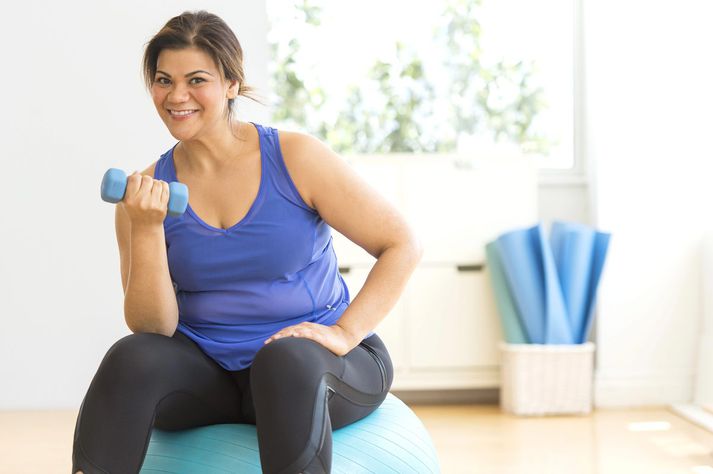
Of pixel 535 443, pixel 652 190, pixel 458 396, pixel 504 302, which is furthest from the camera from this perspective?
pixel 458 396

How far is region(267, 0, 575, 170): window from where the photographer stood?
12.1 feet

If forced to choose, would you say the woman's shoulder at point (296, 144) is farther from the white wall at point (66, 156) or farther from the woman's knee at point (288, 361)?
the white wall at point (66, 156)

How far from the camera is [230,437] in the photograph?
1467mm

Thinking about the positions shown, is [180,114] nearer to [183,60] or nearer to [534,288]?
[183,60]

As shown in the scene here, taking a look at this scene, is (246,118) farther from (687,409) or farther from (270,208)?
(687,409)

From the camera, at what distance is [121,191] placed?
1358 millimetres

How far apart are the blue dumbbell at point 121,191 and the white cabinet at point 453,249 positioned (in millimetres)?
1943

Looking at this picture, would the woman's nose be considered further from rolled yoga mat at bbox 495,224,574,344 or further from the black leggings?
rolled yoga mat at bbox 495,224,574,344

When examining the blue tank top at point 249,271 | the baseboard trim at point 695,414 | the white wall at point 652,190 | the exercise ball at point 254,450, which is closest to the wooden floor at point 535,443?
the baseboard trim at point 695,414

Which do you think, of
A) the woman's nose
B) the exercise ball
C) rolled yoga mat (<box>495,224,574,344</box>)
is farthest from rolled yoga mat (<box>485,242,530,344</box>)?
the woman's nose

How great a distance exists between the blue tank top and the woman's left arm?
3 cm

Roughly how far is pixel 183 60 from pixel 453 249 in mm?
1928

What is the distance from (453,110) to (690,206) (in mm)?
936

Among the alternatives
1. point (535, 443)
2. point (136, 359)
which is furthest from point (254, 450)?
point (535, 443)
